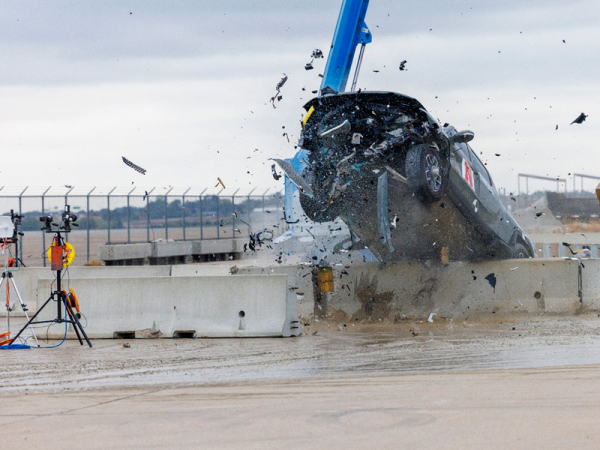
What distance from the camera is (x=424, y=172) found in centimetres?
1175

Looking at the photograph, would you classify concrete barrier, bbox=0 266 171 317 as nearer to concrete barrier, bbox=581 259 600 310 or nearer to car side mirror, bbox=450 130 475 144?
car side mirror, bbox=450 130 475 144

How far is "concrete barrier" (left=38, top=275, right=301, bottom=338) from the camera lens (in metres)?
11.2

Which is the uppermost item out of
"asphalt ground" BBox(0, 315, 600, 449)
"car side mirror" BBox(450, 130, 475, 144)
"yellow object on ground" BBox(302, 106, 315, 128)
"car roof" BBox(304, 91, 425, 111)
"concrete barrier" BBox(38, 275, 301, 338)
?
"car roof" BBox(304, 91, 425, 111)

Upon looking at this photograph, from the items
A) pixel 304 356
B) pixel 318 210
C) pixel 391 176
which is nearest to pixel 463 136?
pixel 391 176

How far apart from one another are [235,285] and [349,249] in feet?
10.8

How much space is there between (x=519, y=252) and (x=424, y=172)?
166 inches

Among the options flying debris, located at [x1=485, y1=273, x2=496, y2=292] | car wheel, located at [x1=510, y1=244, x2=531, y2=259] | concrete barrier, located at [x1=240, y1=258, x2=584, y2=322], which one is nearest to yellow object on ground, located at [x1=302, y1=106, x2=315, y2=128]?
concrete barrier, located at [x1=240, y1=258, x2=584, y2=322]

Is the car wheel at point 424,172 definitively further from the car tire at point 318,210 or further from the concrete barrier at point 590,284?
the concrete barrier at point 590,284

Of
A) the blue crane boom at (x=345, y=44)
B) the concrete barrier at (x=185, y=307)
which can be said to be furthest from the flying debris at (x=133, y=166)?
the concrete barrier at (x=185, y=307)

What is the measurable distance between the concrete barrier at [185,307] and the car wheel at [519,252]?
17.5 ft

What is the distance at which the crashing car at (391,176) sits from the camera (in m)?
11.6

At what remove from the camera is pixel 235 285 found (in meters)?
11.4

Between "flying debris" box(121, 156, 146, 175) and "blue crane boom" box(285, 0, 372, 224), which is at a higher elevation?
"blue crane boom" box(285, 0, 372, 224)

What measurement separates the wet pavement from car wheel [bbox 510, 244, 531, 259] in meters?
2.62
